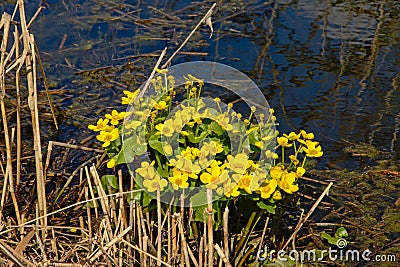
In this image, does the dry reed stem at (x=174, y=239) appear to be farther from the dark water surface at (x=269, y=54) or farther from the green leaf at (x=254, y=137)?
the dark water surface at (x=269, y=54)

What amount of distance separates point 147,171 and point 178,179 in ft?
0.37

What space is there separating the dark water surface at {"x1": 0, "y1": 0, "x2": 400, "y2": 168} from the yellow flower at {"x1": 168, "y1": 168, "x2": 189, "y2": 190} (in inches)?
45.7

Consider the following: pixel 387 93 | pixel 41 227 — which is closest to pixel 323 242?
pixel 41 227

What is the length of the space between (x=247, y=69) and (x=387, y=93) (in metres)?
0.82

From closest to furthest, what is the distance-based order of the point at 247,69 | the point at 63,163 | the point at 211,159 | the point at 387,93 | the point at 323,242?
the point at 211,159 → the point at 323,242 → the point at 63,163 → the point at 387,93 → the point at 247,69

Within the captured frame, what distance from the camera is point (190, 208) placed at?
2047 mm

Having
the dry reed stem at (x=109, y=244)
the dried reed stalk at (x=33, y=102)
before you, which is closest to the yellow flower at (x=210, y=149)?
the dry reed stem at (x=109, y=244)

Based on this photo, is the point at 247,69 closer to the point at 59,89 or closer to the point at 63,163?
the point at 59,89

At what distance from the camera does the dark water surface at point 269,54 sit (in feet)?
10.8

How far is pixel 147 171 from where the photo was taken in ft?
6.56

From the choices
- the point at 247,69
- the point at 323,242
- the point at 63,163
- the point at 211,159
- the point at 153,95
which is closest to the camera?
the point at 211,159

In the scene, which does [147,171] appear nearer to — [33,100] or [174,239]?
[174,239]

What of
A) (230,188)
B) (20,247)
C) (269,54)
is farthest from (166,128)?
(269,54)

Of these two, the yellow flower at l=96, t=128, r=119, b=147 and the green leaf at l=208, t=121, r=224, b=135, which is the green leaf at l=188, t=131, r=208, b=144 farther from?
the yellow flower at l=96, t=128, r=119, b=147
